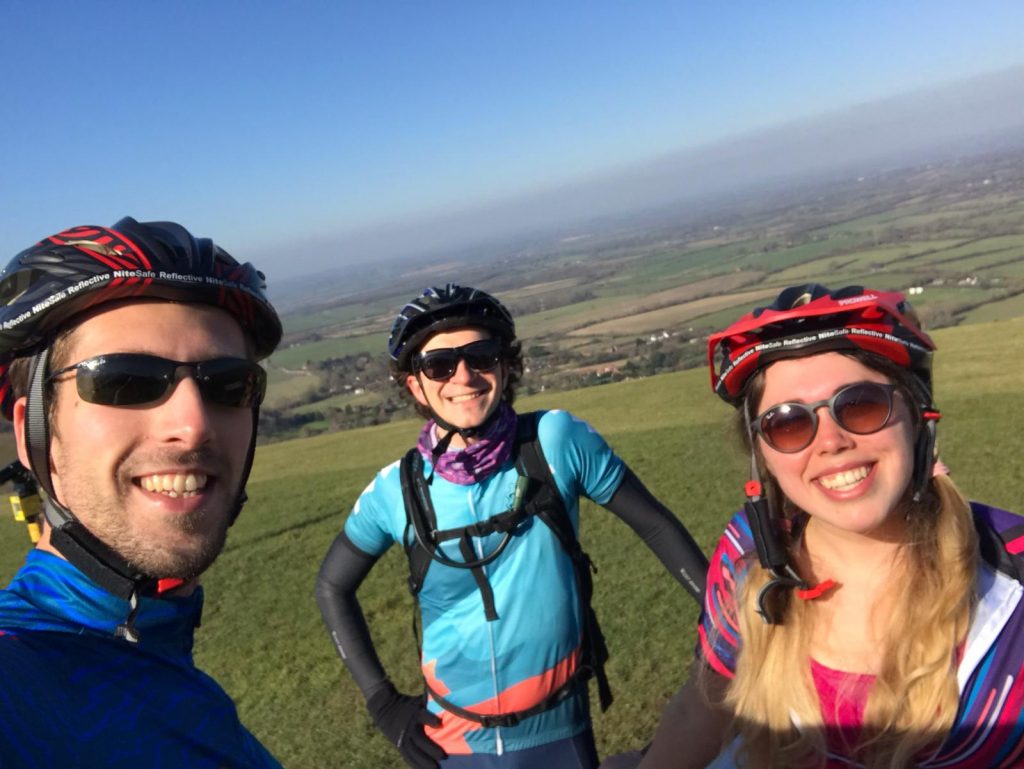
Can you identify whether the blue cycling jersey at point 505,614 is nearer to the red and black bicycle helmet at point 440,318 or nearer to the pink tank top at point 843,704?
the red and black bicycle helmet at point 440,318

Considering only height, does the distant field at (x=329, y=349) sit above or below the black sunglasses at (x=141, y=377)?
below

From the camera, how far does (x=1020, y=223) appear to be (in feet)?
213

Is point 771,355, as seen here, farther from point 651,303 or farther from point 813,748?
point 651,303

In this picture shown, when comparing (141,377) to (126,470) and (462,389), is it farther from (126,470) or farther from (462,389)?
(462,389)

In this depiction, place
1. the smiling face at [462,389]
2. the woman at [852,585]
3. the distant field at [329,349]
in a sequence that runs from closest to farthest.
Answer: the woman at [852,585] → the smiling face at [462,389] → the distant field at [329,349]

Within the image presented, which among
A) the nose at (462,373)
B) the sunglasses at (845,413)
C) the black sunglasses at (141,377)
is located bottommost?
the sunglasses at (845,413)

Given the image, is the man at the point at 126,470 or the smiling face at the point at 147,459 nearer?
the man at the point at 126,470

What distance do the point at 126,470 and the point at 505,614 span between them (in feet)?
5.77

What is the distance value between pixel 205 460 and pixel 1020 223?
82144mm

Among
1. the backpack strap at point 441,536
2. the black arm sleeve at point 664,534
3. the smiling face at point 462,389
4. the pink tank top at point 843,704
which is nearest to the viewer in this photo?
the pink tank top at point 843,704

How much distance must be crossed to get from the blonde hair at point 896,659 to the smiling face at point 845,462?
9 cm

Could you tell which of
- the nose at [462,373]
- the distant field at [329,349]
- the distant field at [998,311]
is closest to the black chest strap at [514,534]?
the nose at [462,373]

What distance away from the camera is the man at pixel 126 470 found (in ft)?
4.71

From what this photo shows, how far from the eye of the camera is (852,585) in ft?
7.52
